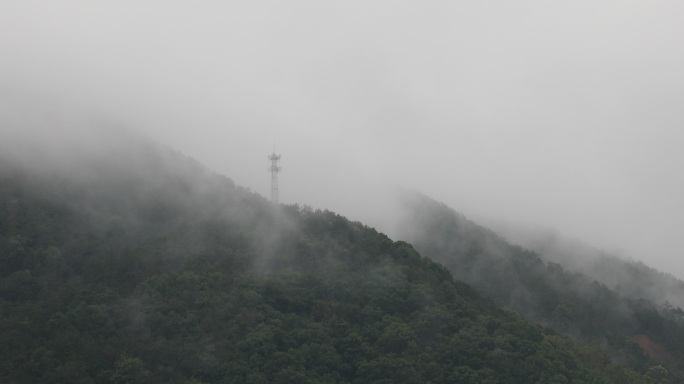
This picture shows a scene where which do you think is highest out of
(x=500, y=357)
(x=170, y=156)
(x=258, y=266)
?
(x=170, y=156)

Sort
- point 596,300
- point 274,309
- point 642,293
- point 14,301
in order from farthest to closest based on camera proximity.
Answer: point 642,293 → point 596,300 → point 274,309 → point 14,301

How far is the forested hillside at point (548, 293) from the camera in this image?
7194 centimetres

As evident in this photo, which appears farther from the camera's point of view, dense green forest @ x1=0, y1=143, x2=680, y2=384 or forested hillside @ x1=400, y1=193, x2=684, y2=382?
forested hillside @ x1=400, y1=193, x2=684, y2=382

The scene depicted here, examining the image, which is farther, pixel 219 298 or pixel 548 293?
pixel 548 293

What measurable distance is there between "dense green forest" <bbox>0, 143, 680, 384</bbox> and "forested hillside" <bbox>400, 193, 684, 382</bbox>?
3068 millimetres

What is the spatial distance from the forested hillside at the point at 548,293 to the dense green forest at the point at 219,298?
307 cm

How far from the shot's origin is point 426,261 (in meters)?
66.4

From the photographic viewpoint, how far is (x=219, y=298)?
189ft

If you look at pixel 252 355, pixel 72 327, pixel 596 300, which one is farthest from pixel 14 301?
pixel 596 300

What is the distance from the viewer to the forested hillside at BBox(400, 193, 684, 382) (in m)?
71.9

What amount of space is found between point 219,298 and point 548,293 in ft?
88.0

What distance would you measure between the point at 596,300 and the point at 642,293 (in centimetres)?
922

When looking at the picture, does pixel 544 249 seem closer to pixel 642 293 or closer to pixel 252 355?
pixel 642 293

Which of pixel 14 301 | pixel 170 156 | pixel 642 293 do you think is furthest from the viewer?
pixel 642 293
